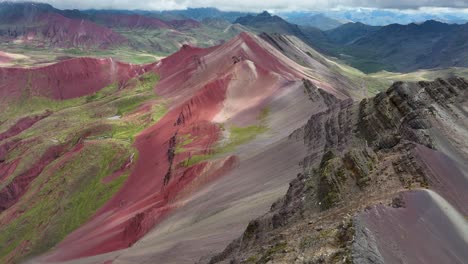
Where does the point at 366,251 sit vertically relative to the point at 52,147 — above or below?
above

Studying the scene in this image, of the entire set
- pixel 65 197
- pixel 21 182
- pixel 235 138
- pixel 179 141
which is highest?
pixel 235 138

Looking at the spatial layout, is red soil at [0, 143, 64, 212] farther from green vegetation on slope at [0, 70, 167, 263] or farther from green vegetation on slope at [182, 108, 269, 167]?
green vegetation on slope at [182, 108, 269, 167]

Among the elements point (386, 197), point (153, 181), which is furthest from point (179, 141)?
point (386, 197)

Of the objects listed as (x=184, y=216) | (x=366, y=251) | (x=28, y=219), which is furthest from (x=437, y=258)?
(x=28, y=219)

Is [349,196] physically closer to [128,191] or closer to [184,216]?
[184,216]

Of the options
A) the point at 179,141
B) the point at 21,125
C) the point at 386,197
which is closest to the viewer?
the point at 386,197

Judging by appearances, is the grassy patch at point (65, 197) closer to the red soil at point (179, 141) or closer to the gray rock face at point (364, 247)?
the red soil at point (179, 141)

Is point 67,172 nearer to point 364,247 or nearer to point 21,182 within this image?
point 21,182

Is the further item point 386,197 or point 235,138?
point 235,138
